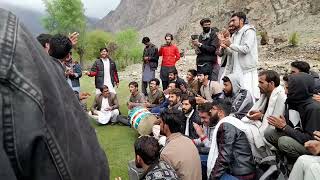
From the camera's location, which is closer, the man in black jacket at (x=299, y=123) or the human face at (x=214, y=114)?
the man in black jacket at (x=299, y=123)

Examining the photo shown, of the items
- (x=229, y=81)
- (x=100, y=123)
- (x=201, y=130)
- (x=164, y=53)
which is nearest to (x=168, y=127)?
(x=201, y=130)

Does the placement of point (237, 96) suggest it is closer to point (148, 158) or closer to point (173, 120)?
point (173, 120)

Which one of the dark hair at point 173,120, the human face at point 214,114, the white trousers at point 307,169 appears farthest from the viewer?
the human face at point 214,114

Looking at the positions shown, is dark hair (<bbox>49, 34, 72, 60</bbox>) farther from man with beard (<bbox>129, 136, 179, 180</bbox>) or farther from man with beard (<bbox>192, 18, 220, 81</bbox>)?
man with beard (<bbox>192, 18, 220, 81</bbox>)

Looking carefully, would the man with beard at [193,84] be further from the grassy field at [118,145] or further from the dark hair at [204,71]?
the grassy field at [118,145]

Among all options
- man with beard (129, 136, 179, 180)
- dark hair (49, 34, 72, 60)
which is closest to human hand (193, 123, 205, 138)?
man with beard (129, 136, 179, 180)

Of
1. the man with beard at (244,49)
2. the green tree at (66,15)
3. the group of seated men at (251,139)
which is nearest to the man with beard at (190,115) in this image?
the group of seated men at (251,139)

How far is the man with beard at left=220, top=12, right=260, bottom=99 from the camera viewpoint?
5930 mm

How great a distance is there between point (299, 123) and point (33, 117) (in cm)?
375

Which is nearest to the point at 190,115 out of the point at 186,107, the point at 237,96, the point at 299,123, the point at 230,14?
the point at 186,107

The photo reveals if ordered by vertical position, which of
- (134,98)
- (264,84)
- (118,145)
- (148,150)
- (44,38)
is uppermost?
(44,38)

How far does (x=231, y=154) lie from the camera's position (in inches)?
169

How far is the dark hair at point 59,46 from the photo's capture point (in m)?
4.55

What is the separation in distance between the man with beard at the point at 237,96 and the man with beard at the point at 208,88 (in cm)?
70
